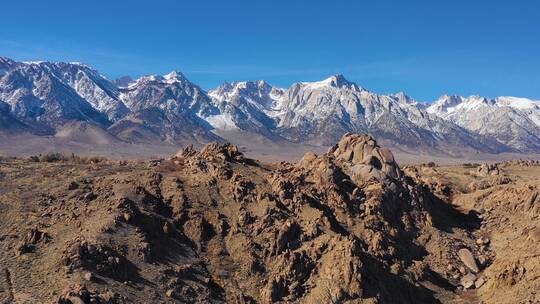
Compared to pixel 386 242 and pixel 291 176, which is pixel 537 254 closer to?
pixel 386 242

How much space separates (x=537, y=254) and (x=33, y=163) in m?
42.6

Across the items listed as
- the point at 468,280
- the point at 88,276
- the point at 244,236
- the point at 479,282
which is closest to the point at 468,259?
the point at 468,280

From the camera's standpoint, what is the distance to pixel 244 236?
131 ft

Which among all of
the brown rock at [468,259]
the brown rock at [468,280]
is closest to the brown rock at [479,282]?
the brown rock at [468,280]

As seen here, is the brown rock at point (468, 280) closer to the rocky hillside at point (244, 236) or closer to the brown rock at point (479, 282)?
the rocky hillside at point (244, 236)

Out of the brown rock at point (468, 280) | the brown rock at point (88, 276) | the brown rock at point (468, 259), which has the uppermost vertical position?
the brown rock at point (468, 259)

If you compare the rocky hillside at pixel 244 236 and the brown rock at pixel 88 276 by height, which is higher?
the rocky hillside at pixel 244 236

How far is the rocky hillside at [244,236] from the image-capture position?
3300 centimetres

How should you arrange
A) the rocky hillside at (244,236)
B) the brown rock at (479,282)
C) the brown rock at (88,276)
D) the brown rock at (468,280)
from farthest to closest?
the brown rock at (468,280) → the brown rock at (479,282) → the rocky hillside at (244,236) → the brown rock at (88,276)

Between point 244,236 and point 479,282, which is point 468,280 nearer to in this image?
point 479,282

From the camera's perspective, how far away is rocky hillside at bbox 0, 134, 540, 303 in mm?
33000

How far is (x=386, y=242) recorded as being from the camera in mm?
42969

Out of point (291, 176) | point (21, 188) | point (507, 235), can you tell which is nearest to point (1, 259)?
point (21, 188)

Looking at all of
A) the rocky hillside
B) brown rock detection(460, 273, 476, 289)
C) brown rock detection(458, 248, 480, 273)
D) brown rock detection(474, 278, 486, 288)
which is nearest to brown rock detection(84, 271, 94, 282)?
the rocky hillside
